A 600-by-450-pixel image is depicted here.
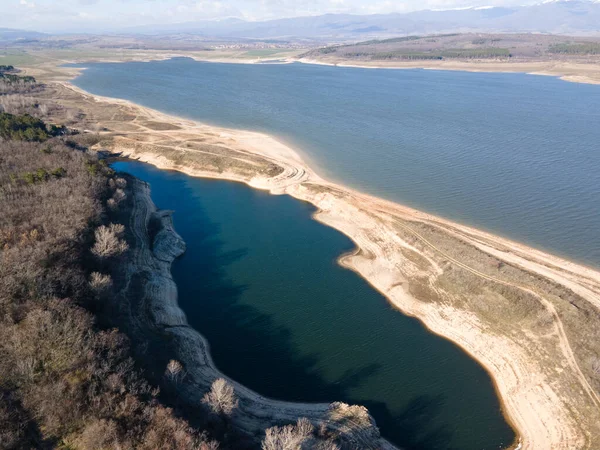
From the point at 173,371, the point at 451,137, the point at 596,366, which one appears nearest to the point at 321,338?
the point at 173,371

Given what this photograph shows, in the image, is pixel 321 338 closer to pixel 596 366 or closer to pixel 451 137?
pixel 596 366

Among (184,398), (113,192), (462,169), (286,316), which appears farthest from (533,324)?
(113,192)

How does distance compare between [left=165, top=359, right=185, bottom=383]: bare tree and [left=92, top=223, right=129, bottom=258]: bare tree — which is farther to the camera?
[left=92, top=223, right=129, bottom=258]: bare tree

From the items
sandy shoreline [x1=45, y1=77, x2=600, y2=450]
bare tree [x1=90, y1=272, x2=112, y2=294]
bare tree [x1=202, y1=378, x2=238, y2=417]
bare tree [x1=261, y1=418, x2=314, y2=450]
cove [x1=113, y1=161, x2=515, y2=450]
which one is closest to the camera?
bare tree [x1=261, y1=418, x2=314, y2=450]

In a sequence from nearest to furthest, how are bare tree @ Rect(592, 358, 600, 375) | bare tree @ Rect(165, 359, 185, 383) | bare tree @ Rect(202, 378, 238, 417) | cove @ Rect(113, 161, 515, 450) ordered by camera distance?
bare tree @ Rect(202, 378, 238, 417), bare tree @ Rect(165, 359, 185, 383), cove @ Rect(113, 161, 515, 450), bare tree @ Rect(592, 358, 600, 375)

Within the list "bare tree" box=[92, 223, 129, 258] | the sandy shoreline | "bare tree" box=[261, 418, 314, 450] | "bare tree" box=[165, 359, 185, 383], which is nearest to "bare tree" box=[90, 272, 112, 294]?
"bare tree" box=[92, 223, 129, 258]

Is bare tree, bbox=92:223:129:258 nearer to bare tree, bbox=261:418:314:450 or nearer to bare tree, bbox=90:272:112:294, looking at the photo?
bare tree, bbox=90:272:112:294

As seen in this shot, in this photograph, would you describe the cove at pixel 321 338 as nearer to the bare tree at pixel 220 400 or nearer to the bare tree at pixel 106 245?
→ the bare tree at pixel 220 400

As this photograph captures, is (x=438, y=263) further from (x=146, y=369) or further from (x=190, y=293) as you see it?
(x=146, y=369)
